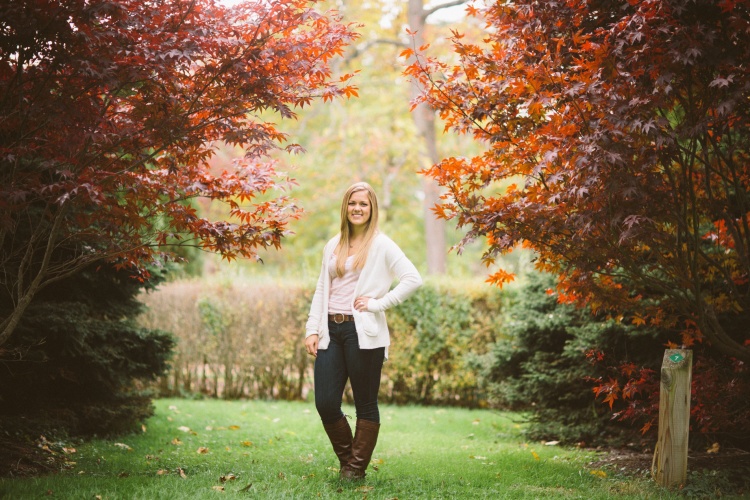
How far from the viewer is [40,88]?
4070 millimetres

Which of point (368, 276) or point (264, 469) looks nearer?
point (368, 276)

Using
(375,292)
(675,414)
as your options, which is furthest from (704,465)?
Answer: (375,292)

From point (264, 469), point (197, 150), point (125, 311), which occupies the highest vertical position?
point (197, 150)

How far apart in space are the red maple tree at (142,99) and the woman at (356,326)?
0.65 meters

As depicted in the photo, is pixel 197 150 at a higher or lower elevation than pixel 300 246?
lower

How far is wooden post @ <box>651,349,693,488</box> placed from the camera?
4719 mm

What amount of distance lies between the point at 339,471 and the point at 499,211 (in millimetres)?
2209

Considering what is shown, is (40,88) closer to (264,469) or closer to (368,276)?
(368,276)

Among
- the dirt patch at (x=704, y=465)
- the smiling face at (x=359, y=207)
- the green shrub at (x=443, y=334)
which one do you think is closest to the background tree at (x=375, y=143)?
the green shrub at (x=443, y=334)

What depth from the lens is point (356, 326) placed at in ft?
14.9

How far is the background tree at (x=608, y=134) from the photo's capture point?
3922 mm

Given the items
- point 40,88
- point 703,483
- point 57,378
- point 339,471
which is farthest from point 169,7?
point 703,483

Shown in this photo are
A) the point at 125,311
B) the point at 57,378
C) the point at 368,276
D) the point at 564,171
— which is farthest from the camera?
the point at 125,311

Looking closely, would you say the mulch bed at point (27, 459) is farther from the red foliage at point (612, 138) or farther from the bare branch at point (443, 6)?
the bare branch at point (443, 6)
